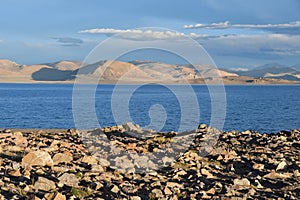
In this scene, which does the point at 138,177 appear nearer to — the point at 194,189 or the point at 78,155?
the point at 194,189

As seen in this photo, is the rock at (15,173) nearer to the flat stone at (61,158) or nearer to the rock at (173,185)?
the flat stone at (61,158)

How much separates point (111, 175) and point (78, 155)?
3.93 m

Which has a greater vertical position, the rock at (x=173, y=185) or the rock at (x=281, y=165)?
the rock at (x=281, y=165)

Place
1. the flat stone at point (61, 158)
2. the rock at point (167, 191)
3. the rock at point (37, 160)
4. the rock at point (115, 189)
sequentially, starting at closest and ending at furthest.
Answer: the rock at point (115, 189)
the rock at point (167, 191)
the rock at point (37, 160)
the flat stone at point (61, 158)

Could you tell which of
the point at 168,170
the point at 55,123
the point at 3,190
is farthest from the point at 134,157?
the point at 55,123

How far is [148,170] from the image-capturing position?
58.2 feet

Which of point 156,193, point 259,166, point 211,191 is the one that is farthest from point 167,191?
point 259,166

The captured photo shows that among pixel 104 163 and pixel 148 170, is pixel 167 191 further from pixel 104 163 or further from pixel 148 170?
pixel 104 163

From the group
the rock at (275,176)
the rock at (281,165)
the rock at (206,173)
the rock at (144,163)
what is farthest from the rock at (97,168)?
the rock at (281,165)

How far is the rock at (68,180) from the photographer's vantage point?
560 inches

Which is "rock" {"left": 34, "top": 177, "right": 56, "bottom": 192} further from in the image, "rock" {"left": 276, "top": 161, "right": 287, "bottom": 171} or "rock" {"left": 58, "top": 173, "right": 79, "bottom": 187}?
"rock" {"left": 276, "top": 161, "right": 287, "bottom": 171}

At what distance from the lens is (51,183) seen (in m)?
13.7

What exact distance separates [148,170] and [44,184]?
525cm

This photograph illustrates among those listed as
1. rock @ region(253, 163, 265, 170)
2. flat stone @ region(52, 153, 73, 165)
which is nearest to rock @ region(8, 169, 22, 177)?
flat stone @ region(52, 153, 73, 165)
